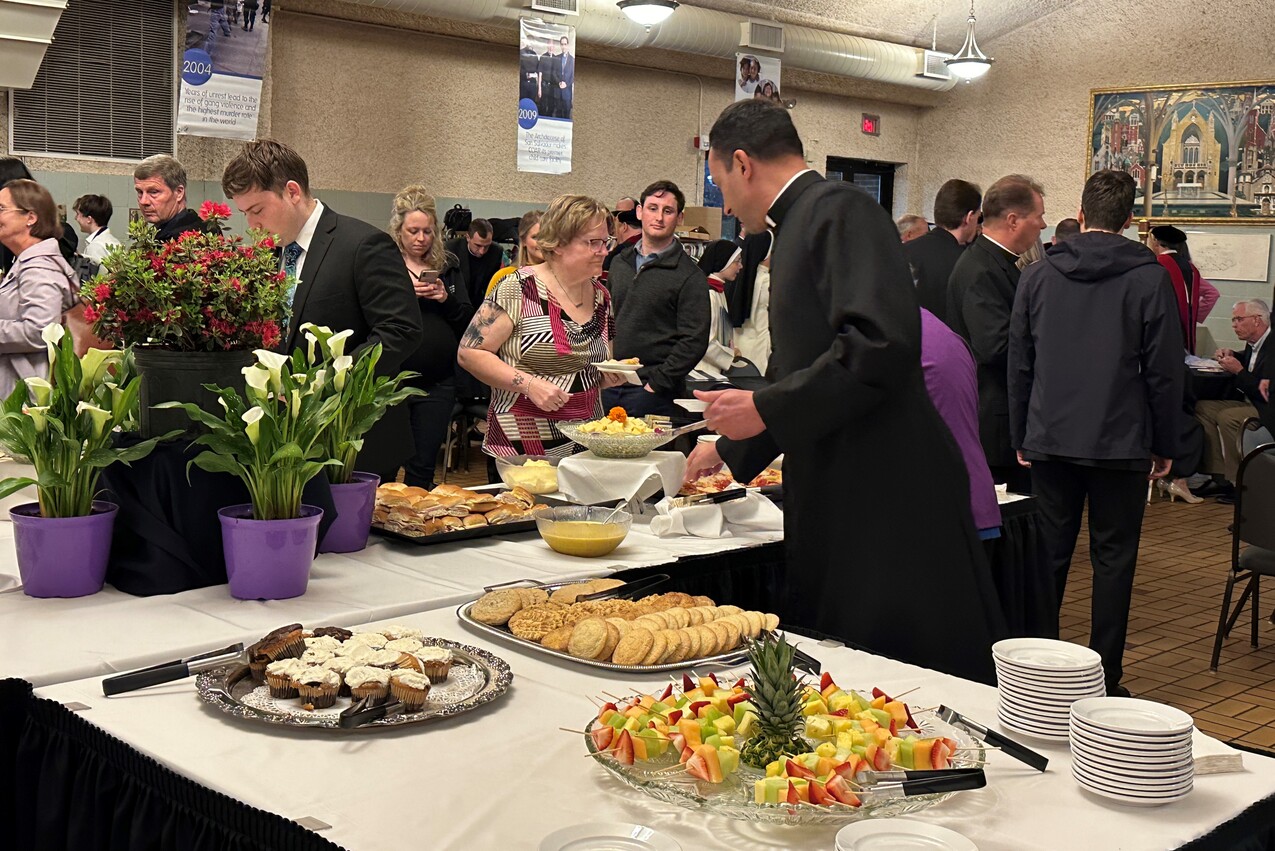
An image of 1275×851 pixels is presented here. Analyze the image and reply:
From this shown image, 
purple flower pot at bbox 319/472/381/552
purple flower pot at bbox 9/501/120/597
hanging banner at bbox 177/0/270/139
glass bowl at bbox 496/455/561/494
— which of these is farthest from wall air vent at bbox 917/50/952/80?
purple flower pot at bbox 9/501/120/597

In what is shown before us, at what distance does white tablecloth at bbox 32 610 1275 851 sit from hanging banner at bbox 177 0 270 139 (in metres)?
6.92

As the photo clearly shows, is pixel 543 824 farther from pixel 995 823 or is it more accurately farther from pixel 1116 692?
pixel 1116 692

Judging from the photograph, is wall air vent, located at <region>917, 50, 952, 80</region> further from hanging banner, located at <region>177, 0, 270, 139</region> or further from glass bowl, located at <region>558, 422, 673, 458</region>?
glass bowl, located at <region>558, 422, 673, 458</region>

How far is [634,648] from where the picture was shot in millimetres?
1791

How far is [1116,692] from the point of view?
409 cm

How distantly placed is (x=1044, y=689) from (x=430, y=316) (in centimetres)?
444

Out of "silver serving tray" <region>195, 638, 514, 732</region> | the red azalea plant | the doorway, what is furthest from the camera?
the doorway

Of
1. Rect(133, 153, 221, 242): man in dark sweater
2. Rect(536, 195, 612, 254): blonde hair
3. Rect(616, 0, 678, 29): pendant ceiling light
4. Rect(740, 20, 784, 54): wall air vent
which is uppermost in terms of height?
Rect(740, 20, 784, 54): wall air vent

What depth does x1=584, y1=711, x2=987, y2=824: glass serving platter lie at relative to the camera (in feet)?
4.16

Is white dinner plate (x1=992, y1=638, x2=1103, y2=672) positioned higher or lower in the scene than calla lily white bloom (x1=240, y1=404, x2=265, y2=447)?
lower

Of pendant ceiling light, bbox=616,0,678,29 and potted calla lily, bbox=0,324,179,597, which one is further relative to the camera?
pendant ceiling light, bbox=616,0,678,29

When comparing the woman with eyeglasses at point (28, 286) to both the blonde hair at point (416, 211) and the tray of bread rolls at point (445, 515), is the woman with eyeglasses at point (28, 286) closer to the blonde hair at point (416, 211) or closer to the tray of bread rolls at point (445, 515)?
the blonde hair at point (416, 211)

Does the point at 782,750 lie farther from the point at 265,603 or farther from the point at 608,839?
the point at 265,603

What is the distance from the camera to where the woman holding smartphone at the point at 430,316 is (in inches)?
212
